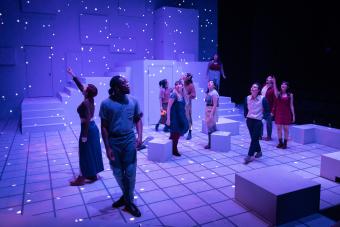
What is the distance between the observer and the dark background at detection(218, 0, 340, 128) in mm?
8477

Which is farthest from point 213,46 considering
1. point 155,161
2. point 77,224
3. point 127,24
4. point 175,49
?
point 77,224

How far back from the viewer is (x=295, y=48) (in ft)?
30.8

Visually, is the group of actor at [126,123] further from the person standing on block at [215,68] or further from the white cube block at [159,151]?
the person standing on block at [215,68]

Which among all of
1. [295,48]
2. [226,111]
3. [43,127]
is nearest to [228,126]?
[226,111]

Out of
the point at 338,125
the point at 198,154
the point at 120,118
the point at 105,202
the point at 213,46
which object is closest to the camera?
the point at 120,118

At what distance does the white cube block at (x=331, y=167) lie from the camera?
4.51 meters

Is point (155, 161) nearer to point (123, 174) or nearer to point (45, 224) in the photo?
point (123, 174)

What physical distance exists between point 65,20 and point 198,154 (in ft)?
24.3

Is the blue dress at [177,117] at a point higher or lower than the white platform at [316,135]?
higher

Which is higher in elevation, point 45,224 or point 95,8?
point 95,8

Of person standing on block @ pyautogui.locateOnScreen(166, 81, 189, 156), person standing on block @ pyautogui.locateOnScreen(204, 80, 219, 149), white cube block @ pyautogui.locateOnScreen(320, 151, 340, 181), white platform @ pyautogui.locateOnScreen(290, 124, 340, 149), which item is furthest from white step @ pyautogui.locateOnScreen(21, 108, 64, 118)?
white cube block @ pyautogui.locateOnScreen(320, 151, 340, 181)

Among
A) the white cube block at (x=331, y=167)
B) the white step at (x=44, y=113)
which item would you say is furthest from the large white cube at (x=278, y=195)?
the white step at (x=44, y=113)

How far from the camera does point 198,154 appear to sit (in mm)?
5891

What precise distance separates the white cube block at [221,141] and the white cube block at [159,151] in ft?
3.33
